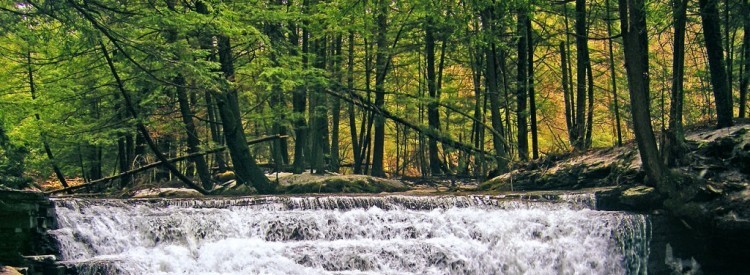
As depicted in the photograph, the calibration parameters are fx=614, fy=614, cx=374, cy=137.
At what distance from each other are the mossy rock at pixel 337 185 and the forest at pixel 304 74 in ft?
2.84

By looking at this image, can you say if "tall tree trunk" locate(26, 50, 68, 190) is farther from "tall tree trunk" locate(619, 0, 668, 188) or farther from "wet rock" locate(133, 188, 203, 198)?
"tall tree trunk" locate(619, 0, 668, 188)

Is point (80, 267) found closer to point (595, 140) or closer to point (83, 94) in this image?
point (83, 94)

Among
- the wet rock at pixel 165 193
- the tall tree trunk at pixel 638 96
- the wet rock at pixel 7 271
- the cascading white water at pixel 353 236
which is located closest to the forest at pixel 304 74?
the tall tree trunk at pixel 638 96

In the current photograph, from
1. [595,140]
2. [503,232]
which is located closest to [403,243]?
[503,232]

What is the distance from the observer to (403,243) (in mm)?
10031

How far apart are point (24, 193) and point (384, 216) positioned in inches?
223

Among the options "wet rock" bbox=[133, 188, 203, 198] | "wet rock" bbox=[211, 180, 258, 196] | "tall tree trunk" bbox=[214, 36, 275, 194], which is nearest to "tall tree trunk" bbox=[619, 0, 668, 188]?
"tall tree trunk" bbox=[214, 36, 275, 194]

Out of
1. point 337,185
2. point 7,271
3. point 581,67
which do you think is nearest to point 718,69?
point 581,67

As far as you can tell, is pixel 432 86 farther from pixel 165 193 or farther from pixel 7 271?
pixel 7 271

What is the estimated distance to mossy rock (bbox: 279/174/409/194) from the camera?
1529 centimetres

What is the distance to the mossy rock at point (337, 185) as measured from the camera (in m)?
15.3

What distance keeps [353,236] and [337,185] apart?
470cm

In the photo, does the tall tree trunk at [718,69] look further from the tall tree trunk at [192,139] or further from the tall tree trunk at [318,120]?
the tall tree trunk at [192,139]

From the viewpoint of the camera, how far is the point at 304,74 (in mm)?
15336
